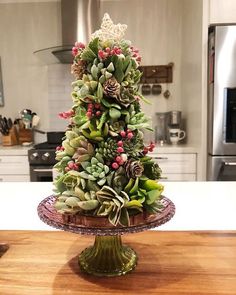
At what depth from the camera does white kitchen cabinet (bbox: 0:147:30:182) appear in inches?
104

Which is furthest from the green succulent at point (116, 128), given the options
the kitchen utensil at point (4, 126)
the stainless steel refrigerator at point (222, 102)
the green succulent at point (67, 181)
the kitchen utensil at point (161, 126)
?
the kitchen utensil at point (4, 126)

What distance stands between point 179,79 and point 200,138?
0.99 meters

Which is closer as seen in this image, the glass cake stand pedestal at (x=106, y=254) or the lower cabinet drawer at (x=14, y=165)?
the glass cake stand pedestal at (x=106, y=254)

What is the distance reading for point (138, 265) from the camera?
660 mm

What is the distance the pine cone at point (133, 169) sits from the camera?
0.56 metres

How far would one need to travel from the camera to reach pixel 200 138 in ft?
7.33

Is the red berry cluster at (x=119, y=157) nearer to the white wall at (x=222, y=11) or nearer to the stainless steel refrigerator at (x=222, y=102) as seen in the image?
the stainless steel refrigerator at (x=222, y=102)

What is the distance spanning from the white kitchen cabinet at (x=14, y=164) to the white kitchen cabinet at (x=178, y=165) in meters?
1.14

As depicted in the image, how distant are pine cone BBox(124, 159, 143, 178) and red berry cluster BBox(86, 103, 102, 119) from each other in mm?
111

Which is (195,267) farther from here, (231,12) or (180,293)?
(231,12)

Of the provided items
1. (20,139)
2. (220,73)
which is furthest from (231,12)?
(20,139)

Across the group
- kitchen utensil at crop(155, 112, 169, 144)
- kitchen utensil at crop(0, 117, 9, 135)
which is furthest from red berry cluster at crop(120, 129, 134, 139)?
kitchen utensil at crop(0, 117, 9, 135)

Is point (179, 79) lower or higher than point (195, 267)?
higher

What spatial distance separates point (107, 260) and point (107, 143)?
0.26 meters
